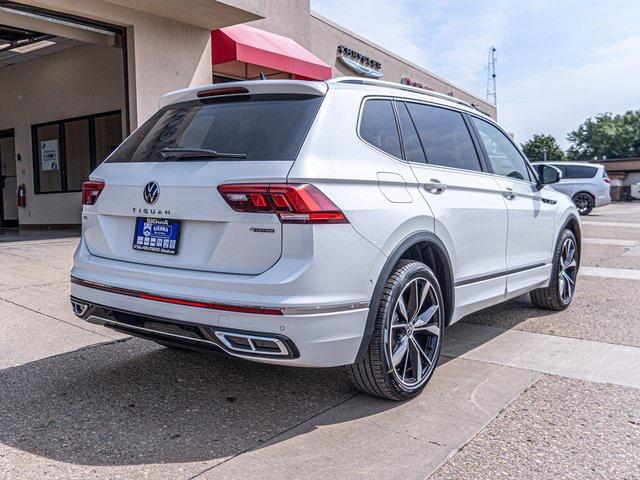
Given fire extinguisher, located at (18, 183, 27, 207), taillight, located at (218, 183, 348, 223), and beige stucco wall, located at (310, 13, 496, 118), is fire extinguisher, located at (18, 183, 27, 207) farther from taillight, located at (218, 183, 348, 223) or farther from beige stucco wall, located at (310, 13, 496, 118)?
taillight, located at (218, 183, 348, 223)

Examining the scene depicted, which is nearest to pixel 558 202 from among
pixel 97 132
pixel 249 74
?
pixel 249 74

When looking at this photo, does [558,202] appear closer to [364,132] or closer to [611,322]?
[611,322]

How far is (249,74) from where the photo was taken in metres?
14.7

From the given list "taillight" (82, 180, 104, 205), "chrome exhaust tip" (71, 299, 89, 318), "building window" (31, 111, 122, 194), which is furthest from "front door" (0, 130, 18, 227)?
"chrome exhaust tip" (71, 299, 89, 318)

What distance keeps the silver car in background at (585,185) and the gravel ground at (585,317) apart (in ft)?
48.0

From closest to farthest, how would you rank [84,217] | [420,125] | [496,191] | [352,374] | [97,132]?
1. [352,374]
2. [84,217]
3. [420,125]
4. [496,191]
5. [97,132]

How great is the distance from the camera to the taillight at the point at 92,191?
3789 mm

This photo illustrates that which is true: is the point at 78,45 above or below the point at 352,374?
above

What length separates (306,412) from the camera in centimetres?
357

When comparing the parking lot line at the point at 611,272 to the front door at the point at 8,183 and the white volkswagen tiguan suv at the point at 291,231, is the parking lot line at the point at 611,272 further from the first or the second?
the front door at the point at 8,183

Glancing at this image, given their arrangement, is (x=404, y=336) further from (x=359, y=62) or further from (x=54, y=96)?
(x=359, y=62)

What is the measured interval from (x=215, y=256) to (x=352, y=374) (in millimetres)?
1107

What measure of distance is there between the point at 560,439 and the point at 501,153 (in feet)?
9.42

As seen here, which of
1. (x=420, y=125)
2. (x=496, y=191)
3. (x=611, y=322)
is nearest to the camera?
(x=420, y=125)
